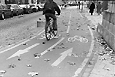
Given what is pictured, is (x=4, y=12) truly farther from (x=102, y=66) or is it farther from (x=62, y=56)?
(x=102, y=66)

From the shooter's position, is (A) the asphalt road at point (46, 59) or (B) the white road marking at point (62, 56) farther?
(B) the white road marking at point (62, 56)

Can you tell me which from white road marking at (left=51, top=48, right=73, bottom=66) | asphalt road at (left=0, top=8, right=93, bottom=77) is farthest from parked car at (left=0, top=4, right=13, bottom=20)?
white road marking at (left=51, top=48, right=73, bottom=66)

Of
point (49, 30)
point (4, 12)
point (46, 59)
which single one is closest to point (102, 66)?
point (46, 59)

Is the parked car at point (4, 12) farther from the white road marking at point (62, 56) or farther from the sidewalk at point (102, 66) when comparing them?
the sidewalk at point (102, 66)

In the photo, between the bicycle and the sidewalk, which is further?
the bicycle

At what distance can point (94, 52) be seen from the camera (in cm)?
786

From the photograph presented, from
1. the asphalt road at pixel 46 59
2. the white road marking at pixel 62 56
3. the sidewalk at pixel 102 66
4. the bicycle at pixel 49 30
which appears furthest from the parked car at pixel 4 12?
the sidewalk at pixel 102 66

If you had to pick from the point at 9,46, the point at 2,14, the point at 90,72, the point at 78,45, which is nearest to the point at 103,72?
the point at 90,72

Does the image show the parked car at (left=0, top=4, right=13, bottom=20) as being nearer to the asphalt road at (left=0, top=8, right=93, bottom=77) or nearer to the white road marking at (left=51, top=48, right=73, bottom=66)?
the asphalt road at (left=0, top=8, right=93, bottom=77)

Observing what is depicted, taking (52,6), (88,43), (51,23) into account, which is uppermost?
(52,6)

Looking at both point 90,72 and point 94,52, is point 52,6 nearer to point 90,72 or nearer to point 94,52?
point 94,52

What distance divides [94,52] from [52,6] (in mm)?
3230

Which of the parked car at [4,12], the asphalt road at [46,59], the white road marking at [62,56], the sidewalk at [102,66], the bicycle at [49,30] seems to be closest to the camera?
the sidewalk at [102,66]

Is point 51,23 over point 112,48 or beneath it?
over
